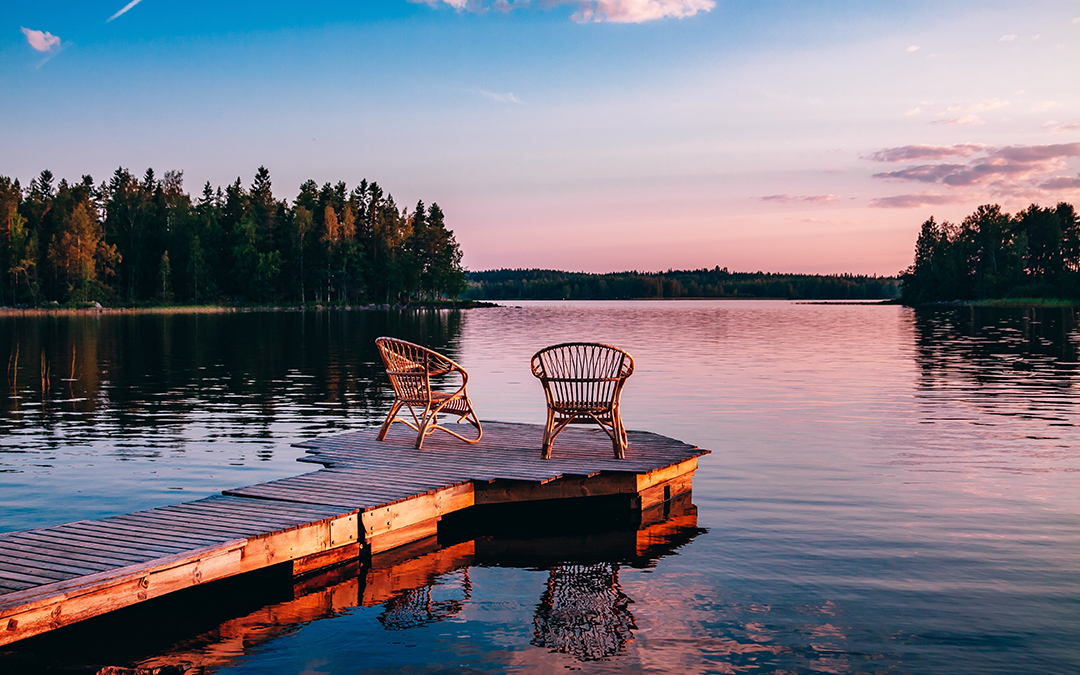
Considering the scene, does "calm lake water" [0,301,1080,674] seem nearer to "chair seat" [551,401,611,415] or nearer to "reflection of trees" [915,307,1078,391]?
"chair seat" [551,401,611,415]

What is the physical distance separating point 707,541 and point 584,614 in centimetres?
258

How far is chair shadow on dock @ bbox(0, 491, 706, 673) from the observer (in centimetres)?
587

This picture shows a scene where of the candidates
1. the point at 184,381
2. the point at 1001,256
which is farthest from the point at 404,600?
the point at 1001,256

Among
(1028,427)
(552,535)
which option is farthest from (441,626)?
(1028,427)

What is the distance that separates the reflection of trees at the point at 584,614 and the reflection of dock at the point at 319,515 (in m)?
1.50

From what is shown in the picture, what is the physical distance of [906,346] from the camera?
4084cm

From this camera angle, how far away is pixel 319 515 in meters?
7.52

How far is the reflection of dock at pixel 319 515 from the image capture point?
5656mm

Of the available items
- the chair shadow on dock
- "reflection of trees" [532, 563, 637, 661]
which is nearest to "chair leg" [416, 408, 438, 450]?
the chair shadow on dock

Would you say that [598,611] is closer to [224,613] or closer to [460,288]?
[224,613]

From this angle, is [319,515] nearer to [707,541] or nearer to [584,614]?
[584,614]

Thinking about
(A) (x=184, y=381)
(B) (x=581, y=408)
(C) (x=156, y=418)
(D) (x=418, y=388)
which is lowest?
(C) (x=156, y=418)

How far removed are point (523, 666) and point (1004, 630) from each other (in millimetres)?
3800

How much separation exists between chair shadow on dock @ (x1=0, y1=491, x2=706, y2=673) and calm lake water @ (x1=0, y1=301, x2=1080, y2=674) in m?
0.04
